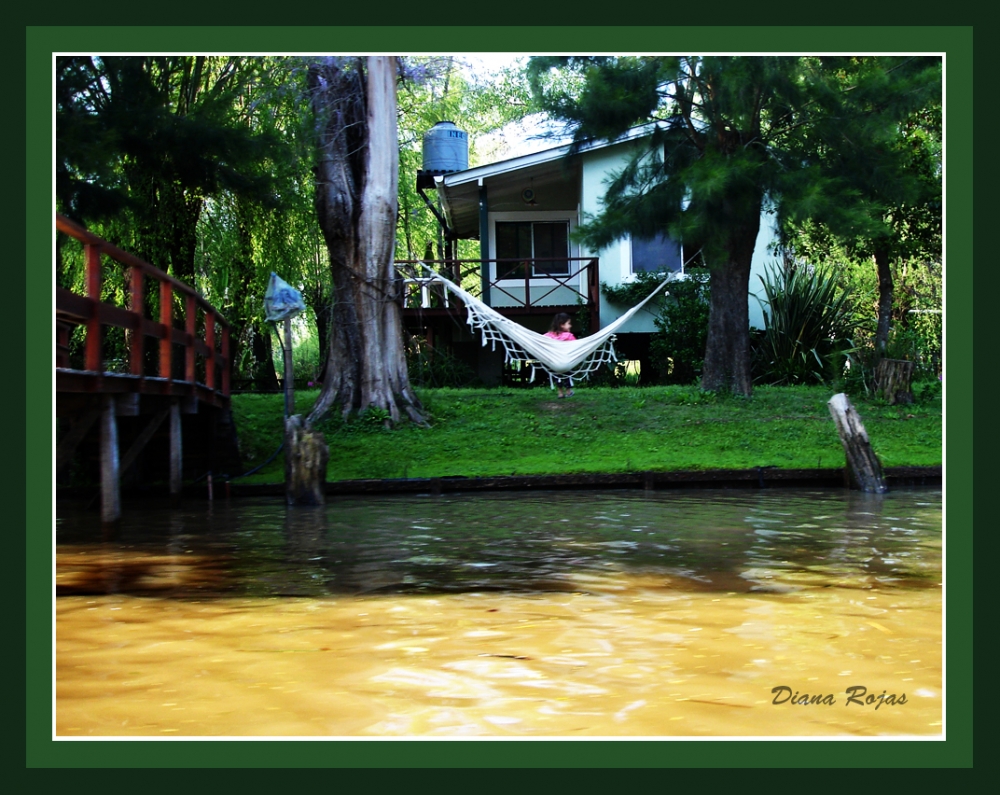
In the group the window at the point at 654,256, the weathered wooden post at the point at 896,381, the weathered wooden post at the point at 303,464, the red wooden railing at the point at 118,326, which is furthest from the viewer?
the window at the point at 654,256

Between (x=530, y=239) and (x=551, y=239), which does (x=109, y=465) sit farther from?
(x=551, y=239)

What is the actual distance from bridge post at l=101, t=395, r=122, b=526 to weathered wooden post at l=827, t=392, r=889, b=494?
5.50 m

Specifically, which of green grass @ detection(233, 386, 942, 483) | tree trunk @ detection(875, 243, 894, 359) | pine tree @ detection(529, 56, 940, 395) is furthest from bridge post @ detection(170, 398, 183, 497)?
tree trunk @ detection(875, 243, 894, 359)

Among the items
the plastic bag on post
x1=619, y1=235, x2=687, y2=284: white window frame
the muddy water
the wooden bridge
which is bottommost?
the muddy water

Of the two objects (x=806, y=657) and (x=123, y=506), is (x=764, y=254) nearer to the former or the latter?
(x=123, y=506)

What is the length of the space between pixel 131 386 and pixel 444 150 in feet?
38.7

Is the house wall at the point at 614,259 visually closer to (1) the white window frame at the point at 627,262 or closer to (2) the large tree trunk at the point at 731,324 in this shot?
(1) the white window frame at the point at 627,262

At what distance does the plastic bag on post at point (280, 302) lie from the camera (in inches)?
380

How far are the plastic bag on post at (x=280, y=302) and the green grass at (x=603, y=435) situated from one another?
1.45 metres

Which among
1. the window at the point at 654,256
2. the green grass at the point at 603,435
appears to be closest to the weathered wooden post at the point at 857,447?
the green grass at the point at 603,435

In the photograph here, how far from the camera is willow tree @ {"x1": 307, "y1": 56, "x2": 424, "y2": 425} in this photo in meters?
11.5

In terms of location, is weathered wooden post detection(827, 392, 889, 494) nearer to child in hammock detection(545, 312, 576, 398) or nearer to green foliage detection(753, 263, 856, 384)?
child in hammock detection(545, 312, 576, 398)

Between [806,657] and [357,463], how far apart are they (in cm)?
682

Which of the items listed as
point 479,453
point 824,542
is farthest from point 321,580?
point 479,453
